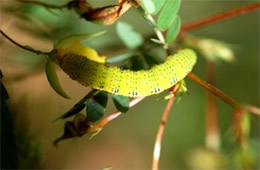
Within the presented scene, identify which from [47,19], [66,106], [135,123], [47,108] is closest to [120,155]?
[135,123]

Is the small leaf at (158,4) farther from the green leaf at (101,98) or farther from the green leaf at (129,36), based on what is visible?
the green leaf at (129,36)

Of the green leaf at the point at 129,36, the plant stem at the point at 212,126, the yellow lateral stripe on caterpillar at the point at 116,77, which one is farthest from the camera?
the plant stem at the point at 212,126

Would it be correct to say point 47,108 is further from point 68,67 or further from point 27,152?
point 68,67

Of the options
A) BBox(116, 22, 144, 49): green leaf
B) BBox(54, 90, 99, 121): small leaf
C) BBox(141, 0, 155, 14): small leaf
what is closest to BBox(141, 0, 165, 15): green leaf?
BBox(141, 0, 155, 14): small leaf

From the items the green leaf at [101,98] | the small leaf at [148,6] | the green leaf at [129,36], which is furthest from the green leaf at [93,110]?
the green leaf at [129,36]

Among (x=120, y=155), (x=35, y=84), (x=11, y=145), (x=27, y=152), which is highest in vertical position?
(x=11, y=145)

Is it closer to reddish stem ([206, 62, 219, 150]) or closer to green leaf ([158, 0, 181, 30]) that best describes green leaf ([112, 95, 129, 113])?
green leaf ([158, 0, 181, 30])

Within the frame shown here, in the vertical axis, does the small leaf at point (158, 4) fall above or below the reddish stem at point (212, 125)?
above
